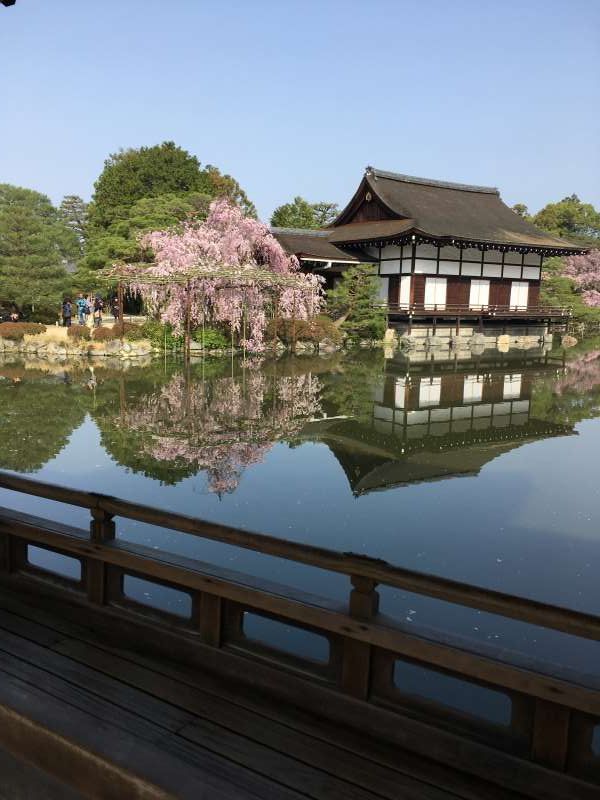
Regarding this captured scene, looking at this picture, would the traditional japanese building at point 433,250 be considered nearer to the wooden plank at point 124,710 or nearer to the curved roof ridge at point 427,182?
the curved roof ridge at point 427,182

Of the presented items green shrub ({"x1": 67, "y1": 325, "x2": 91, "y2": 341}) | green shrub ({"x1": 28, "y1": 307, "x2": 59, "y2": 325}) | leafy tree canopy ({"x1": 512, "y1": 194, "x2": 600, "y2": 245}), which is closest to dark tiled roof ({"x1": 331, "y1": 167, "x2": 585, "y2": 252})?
green shrub ({"x1": 67, "y1": 325, "x2": 91, "y2": 341})

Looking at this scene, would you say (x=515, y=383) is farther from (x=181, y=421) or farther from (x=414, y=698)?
(x=414, y=698)

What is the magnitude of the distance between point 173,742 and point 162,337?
2251 cm

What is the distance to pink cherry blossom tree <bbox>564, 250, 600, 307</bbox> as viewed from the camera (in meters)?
40.3

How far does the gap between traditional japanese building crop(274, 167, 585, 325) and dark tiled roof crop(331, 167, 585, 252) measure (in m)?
0.06

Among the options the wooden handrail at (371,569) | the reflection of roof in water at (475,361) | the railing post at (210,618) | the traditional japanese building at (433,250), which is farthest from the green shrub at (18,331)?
the railing post at (210,618)

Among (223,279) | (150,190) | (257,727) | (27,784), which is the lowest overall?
(27,784)

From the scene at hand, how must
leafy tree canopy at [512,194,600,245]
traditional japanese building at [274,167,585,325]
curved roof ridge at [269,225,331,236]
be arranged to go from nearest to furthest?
traditional japanese building at [274,167,585,325] → curved roof ridge at [269,225,331,236] → leafy tree canopy at [512,194,600,245]

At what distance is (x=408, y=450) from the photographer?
999cm

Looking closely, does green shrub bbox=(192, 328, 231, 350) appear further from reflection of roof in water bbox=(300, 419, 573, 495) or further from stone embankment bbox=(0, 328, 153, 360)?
reflection of roof in water bbox=(300, 419, 573, 495)

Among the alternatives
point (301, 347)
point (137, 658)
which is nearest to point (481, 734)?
point (137, 658)

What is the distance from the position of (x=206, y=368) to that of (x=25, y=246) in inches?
483

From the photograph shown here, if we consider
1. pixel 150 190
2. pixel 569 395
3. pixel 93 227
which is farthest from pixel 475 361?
pixel 150 190

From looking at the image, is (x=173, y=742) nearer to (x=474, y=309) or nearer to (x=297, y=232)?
(x=474, y=309)
